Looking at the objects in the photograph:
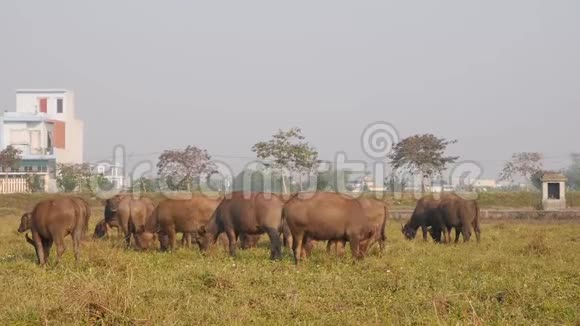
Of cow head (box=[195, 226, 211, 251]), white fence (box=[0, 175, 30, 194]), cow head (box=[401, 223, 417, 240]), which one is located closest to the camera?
cow head (box=[195, 226, 211, 251])

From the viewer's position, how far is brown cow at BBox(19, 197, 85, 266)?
13367 millimetres

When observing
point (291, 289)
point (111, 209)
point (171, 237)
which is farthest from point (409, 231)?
point (291, 289)

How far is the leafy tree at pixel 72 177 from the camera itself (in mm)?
61438

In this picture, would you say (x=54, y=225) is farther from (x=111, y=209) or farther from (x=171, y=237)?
(x=111, y=209)

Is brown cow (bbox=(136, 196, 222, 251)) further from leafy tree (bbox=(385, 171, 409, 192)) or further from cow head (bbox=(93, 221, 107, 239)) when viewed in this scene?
leafy tree (bbox=(385, 171, 409, 192))

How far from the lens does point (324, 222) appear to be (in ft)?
44.7

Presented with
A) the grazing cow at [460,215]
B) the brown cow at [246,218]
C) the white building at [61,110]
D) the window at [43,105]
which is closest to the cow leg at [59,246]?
the brown cow at [246,218]

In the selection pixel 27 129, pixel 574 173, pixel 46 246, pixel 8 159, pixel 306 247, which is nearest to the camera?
pixel 46 246

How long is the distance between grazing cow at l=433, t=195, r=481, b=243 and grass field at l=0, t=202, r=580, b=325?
5457mm

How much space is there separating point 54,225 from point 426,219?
1287cm

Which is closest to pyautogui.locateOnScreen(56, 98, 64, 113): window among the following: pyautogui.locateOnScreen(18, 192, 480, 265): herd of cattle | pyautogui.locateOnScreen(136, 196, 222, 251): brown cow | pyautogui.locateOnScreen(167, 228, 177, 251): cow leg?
pyautogui.locateOnScreen(18, 192, 480, 265): herd of cattle

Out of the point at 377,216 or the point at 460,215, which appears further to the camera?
the point at 460,215

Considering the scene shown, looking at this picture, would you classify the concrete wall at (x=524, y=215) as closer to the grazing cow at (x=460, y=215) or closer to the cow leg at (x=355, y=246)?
the grazing cow at (x=460, y=215)

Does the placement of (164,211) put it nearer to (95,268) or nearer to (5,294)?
(95,268)
